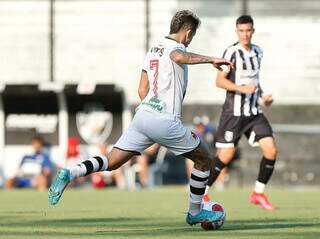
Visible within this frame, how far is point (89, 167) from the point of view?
10.2 meters

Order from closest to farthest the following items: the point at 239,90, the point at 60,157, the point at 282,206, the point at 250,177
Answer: the point at 239,90 < the point at 282,206 < the point at 250,177 < the point at 60,157

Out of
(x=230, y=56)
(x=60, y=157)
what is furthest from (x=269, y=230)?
(x=60, y=157)

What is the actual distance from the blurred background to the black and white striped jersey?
38.4ft

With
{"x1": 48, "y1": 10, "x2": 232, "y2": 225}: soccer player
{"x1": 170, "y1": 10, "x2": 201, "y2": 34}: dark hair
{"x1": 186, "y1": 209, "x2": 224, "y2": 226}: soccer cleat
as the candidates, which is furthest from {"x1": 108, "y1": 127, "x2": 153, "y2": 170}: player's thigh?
{"x1": 170, "y1": 10, "x2": 201, "y2": 34}: dark hair

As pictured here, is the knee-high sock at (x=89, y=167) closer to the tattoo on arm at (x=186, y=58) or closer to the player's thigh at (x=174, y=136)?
the player's thigh at (x=174, y=136)

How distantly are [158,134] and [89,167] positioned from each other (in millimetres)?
691

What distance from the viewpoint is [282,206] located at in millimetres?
15375

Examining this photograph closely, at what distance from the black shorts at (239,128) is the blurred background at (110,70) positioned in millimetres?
11756

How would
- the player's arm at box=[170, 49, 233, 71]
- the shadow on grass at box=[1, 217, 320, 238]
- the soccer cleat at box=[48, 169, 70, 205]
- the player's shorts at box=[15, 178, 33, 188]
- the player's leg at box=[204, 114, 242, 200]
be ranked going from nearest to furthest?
the player's arm at box=[170, 49, 233, 71]
the shadow on grass at box=[1, 217, 320, 238]
the soccer cleat at box=[48, 169, 70, 205]
the player's leg at box=[204, 114, 242, 200]
the player's shorts at box=[15, 178, 33, 188]

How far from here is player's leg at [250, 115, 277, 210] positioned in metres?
14.5

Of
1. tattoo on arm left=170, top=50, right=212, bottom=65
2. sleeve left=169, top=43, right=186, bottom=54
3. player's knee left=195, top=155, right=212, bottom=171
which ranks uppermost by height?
sleeve left=169, top=43, right=186, bottom=54

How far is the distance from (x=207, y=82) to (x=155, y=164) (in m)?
2.71

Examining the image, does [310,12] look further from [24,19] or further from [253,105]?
[253,105]

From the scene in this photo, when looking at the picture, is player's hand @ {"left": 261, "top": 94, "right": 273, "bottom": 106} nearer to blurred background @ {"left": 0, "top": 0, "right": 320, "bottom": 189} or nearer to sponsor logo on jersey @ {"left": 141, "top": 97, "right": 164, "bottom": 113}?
sponsor logo on jersey @ {"left": 141, "top": 97, "right": 164, "bottom": 113}
